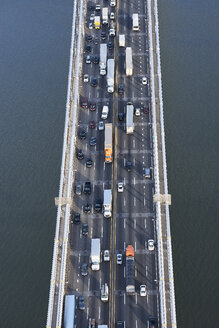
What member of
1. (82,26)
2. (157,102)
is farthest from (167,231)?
(82,26)

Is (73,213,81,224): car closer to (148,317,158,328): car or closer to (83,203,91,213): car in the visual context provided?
(83,203,91,213): car

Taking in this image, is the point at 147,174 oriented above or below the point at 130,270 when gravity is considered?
above

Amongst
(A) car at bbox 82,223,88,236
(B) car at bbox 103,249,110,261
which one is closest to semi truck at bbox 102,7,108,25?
(A) car at bbox 82,223,88,236

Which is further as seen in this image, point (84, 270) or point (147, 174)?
point (147, 174)

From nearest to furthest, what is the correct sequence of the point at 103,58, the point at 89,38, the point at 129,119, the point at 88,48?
1. the point at 129,119
2. the point at 103,58
3. the point at 88,48
4. the point at 89,38

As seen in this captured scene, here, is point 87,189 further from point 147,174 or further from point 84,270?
point 84,270

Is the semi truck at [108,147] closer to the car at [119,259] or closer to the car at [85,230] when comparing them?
the car at [85,230]

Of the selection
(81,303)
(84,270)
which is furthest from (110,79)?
(81,303)

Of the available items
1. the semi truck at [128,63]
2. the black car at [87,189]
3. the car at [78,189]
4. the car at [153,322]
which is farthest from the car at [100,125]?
the car at [153,322]
